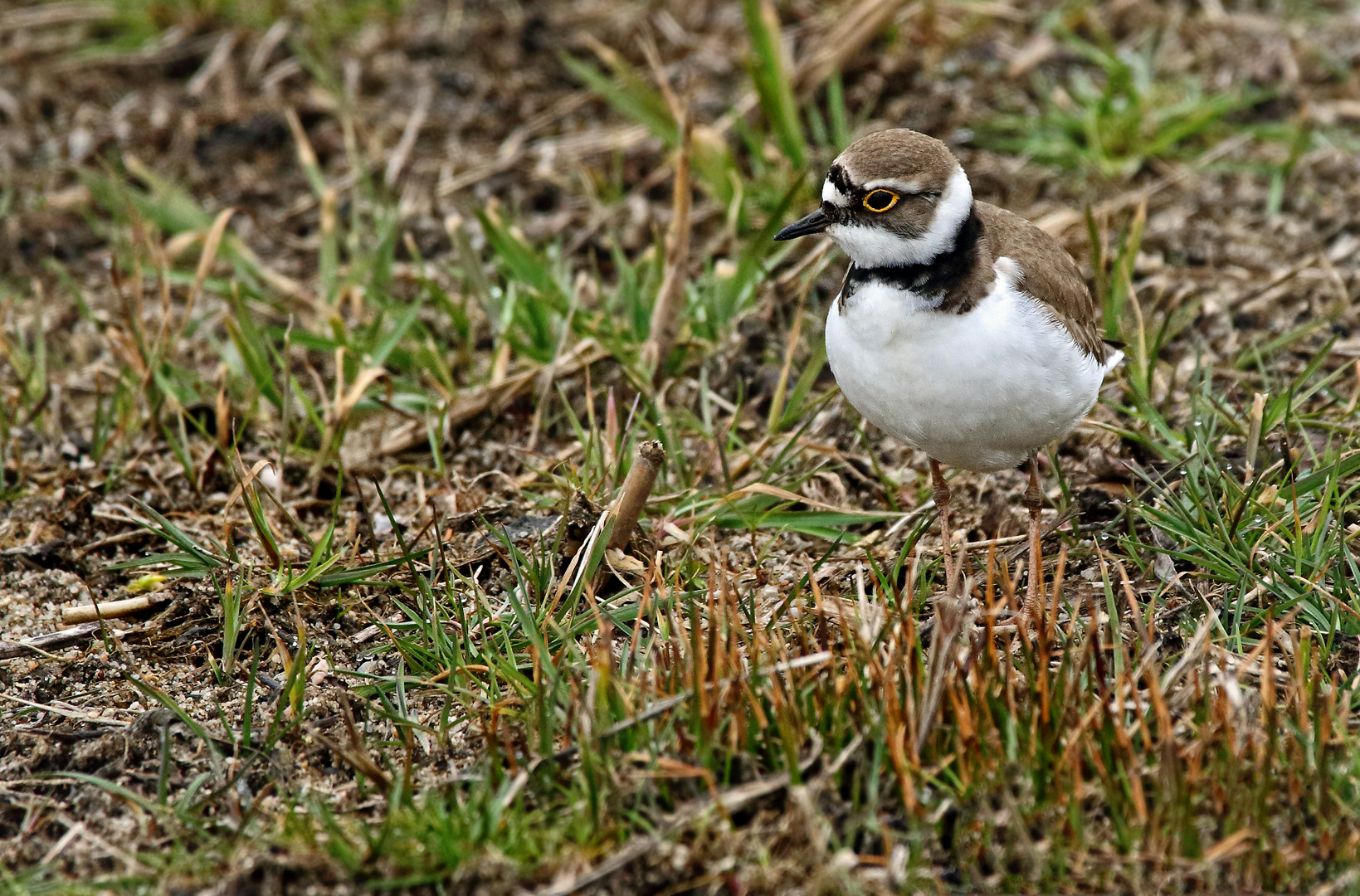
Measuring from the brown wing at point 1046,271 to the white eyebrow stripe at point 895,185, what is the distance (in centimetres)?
29

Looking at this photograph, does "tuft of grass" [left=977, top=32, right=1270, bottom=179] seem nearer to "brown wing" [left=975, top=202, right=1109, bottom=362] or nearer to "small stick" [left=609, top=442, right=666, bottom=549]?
"brown wing" [left=975, top=202, right=1109, bottom=362]

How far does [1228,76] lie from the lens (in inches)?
271

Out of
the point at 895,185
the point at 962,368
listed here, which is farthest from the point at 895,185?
the point at 962,368

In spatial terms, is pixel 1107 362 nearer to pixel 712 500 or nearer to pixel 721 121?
pixel 712 500

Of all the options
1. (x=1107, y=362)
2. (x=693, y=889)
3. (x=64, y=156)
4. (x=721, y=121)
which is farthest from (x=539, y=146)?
(x=693, y=889)

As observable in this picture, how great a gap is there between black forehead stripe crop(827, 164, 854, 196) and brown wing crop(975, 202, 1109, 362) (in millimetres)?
416

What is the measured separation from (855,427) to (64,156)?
4.34m

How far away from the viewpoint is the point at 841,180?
13.2ft

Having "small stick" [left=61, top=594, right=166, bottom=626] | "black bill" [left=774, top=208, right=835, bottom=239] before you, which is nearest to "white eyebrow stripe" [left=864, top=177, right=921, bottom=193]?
"black bill" [left=774, top=208, right=835, bottom=239]

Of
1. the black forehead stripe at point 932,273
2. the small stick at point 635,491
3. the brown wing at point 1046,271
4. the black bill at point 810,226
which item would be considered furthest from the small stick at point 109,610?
the brown wing at point 1046,271

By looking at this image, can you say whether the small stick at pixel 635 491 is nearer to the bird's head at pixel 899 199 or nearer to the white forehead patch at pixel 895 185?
the bird's head at pixel 899 199

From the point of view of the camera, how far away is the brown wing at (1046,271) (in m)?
4.00

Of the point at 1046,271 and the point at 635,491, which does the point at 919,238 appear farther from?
the point at 635,491

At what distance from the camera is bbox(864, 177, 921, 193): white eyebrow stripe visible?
12.9 feet
